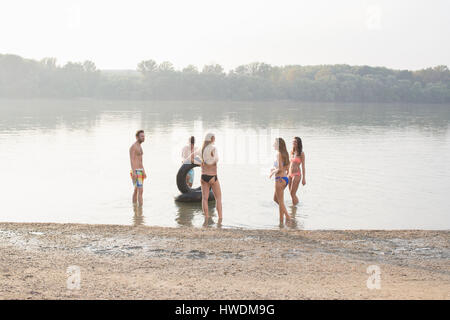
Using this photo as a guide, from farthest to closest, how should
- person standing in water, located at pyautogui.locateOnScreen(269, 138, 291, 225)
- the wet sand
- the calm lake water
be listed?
the calm lake water → person standing in water, located at pyautogui.locateOnScreen(269, 138, 291, 225) → the wet sand

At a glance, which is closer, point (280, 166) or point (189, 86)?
point (280, 166)

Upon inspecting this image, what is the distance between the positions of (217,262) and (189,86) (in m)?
124

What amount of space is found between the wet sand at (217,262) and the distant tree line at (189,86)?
380ft

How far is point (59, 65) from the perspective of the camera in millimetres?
137125

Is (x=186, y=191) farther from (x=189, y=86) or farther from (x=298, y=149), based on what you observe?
(x=189, y=86)

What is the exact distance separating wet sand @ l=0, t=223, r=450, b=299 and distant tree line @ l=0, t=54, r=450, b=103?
380 feet

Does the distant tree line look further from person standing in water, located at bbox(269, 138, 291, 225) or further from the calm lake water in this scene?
person standing in water, located at bbox(269, 138, 291, 225)

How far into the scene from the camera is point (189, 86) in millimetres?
129875

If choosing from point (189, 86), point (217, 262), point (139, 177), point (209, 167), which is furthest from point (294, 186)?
point (189, 86)

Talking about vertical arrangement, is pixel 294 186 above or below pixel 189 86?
below

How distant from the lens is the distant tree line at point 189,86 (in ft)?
402

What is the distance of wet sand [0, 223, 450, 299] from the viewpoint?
6.74 m

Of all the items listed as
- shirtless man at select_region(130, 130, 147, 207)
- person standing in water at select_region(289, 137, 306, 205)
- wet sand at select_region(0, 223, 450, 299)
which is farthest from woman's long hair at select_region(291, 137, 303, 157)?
shirtless man at select_region(130, 130, 147, 207)
